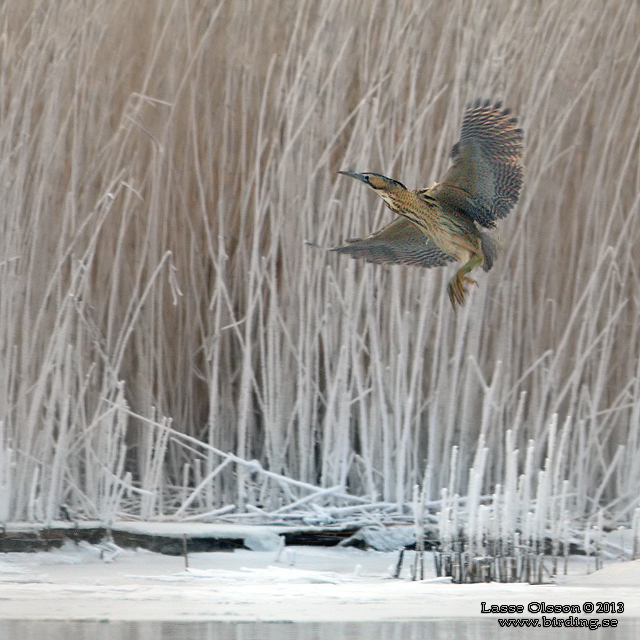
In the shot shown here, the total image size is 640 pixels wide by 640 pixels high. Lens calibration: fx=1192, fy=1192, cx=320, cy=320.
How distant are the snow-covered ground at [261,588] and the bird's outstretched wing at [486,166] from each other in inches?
35.3

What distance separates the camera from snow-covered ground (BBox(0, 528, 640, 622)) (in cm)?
262

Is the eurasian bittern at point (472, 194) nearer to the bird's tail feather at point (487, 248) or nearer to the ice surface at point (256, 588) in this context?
the bird's tail feather at point (487, 248)

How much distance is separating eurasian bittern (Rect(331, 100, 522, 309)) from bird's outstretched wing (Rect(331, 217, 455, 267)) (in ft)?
0.30

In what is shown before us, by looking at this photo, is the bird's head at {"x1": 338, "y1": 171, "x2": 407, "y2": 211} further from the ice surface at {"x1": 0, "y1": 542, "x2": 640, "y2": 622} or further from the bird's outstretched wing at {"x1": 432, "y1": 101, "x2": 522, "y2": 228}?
the ice surface at {"x1": 0, "y1": 542, "x2": 640, "y2": 622}

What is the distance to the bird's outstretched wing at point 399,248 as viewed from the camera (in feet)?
8.91

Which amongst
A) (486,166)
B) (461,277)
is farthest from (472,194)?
(461,277)

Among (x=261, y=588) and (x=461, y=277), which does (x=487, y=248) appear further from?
(x=261, y=588)

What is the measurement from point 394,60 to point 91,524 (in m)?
1.75

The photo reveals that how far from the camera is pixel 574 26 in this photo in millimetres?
3758

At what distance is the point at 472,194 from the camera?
259 cm

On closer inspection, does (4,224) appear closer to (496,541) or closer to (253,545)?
(253,545)

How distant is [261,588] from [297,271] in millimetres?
1186

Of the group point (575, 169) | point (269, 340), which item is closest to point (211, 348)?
point (269, 340)

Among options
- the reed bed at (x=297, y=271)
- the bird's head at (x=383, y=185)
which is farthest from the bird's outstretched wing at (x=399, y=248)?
the reed bed at (x=297, y=271)
